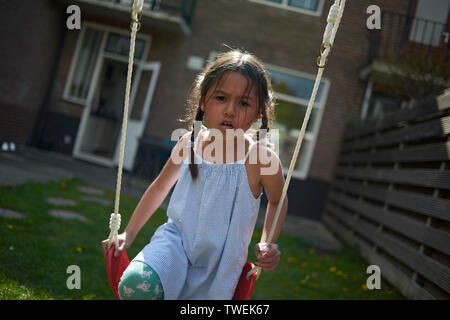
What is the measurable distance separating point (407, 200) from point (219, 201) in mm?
2547

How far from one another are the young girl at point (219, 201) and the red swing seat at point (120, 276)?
3cm

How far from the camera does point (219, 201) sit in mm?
1700

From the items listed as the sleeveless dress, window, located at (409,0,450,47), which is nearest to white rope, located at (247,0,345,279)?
the sleeveless dress

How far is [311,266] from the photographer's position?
13.8ft

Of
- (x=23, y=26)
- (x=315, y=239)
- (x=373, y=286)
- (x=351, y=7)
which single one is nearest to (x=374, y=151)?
(x=315, y=239)

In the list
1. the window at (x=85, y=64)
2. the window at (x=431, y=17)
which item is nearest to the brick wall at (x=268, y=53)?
the window at (x=85, y=64)

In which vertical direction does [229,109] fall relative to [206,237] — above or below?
above

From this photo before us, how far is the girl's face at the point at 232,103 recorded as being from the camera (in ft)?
5.58

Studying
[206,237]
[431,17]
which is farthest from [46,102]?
[206,237]

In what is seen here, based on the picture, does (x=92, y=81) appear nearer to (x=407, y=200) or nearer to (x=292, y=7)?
(x=292, y=7)

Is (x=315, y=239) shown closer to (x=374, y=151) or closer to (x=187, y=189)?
(x=374, y=151)

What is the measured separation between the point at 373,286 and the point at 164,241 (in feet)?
8.30

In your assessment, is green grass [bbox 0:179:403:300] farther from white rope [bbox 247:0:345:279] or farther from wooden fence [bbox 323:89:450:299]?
white rope [bbox 247:0:345:279]

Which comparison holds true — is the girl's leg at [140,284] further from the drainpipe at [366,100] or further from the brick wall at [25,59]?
the drainpipe at [366,100]
